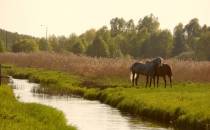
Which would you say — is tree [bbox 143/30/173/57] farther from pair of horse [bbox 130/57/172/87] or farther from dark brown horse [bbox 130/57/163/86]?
pair of horse [bbox 130/57/172/87]

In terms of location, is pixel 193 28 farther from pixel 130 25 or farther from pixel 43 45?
pixel 43 45

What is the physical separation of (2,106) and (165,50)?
9686 centimetres

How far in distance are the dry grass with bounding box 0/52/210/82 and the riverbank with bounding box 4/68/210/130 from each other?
144 inches

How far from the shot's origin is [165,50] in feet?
404

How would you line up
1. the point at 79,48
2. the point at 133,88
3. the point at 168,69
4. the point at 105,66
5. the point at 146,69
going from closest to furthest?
the point at 133,88, the point at 168,69, the point at 146,69, the point at 105,66, the point at 79,48

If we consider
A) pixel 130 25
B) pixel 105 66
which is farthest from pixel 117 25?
pixel 105 66

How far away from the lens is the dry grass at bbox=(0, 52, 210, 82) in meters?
51.0

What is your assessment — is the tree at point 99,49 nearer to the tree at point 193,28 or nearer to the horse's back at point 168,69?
the tree at point 193,28

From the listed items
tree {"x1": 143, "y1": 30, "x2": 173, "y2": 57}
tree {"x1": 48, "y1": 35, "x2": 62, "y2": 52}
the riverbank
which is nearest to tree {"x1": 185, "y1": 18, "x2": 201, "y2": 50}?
tree {"x1": 143, "y1": 30, "x2": 173, "y2": 57}

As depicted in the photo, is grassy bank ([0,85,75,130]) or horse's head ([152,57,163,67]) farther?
horse's head ([152,57,163,67])

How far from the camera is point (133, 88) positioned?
142 ft

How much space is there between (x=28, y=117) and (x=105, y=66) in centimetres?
3187

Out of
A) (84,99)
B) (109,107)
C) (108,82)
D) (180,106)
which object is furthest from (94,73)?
(180,106)

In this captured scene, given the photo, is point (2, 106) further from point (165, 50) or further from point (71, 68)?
point (165, 50)
